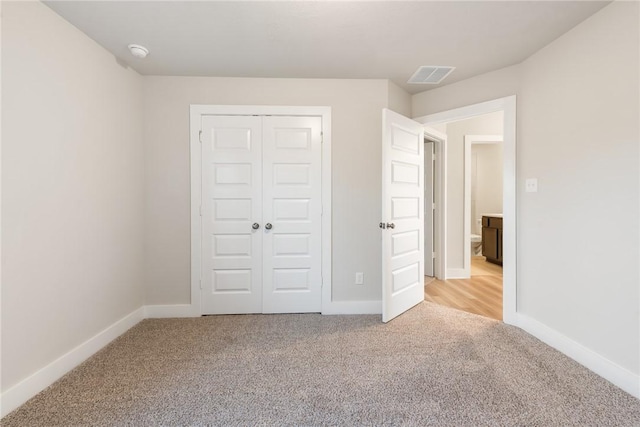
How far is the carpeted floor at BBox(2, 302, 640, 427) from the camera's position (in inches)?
58.3

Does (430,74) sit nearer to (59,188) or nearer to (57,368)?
(59,188)

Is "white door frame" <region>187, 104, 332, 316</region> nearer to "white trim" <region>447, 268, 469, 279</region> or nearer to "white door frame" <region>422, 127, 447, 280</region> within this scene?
"white door frame" <region>422, 127, 447, 280</region>

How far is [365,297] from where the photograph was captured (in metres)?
2.91

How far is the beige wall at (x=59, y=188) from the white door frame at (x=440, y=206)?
12.5 ft

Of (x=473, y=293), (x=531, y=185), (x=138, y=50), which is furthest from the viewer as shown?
(x=473, y=293)

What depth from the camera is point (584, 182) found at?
1970 mm

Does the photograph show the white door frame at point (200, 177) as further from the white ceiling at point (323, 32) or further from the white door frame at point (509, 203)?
the white door frame at point (509, 203)

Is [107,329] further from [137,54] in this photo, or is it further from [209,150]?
[137,54]

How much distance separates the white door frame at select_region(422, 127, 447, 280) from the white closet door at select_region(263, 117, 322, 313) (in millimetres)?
2154

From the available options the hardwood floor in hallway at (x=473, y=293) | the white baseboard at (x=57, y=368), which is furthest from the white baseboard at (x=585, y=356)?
the white baseboard at (x=57, y=368)

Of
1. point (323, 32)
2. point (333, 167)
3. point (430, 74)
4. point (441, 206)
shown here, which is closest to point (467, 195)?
point (441, 206)

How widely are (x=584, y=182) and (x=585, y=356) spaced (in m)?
1.20

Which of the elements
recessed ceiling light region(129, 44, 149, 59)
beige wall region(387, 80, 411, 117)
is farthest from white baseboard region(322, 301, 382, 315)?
recessed ceiling light region(129, 44, 149, 59)

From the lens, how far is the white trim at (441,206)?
4.12 meters
